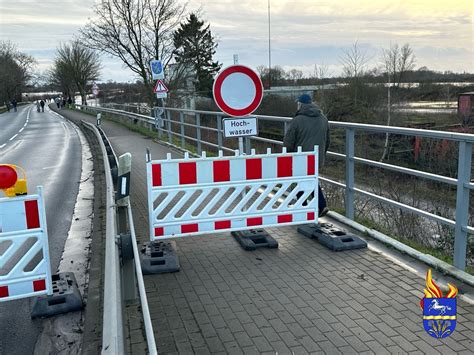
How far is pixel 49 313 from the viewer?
4.54 meters

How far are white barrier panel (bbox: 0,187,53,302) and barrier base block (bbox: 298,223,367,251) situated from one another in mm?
3148

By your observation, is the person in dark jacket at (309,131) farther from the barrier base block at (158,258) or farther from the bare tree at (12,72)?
the bare tree at (12,72)

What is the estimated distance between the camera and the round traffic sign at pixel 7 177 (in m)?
4.26

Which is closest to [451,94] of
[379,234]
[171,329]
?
[379,234]

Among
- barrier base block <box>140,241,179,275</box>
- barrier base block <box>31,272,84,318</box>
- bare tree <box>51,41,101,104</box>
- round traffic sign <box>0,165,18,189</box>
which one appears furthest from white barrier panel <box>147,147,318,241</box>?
bare tree <box>51,41,101,104</box>

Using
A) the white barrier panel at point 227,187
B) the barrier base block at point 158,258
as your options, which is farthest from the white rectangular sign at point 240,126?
the barrier base block at point 158,258

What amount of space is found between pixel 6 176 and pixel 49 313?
1.31 meters

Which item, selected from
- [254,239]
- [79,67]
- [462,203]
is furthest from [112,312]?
[79,67]

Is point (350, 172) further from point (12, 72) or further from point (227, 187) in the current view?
point (12, 72)

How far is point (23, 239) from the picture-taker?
4.31 meters

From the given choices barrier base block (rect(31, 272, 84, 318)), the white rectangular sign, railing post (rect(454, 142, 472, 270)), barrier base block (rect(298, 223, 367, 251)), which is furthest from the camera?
the white rectangular sign

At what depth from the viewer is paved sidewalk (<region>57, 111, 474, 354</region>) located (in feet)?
12.2

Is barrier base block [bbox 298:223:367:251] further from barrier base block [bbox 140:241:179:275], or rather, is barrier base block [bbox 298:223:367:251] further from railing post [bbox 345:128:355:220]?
barrier base block [bbox 140:241:179:275]

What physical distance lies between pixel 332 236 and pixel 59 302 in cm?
318
